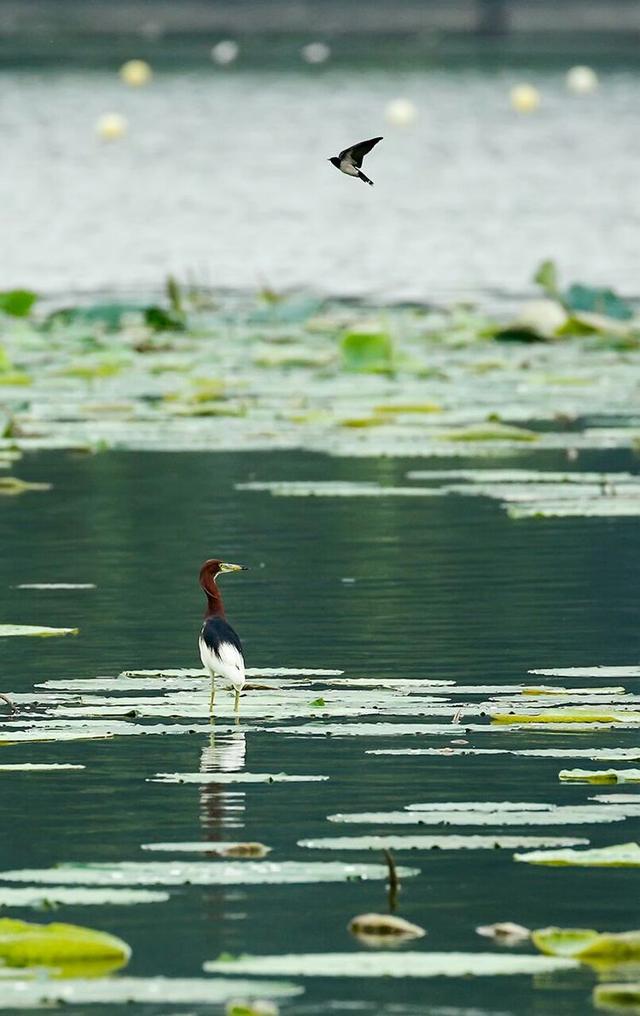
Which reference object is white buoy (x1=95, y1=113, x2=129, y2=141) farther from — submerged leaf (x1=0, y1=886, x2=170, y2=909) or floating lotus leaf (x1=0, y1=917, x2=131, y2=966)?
floating lotus leaf (x1=0, y1=917, x2=131, y2=966)

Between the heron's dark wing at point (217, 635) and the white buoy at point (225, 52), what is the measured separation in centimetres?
4729

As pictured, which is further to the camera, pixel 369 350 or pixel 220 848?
pixel 369 350

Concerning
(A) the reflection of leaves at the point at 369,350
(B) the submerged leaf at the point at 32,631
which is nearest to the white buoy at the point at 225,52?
(A) the reflection of leaves at the point at 369,350

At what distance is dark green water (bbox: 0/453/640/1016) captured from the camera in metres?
4.17

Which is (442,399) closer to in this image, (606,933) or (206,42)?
(606,933)

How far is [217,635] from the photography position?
225 inches

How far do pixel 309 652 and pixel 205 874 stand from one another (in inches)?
86.8

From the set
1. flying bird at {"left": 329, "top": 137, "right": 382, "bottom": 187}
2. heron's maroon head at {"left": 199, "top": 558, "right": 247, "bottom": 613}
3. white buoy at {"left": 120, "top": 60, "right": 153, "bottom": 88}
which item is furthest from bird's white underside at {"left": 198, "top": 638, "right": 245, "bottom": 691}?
white buoy at {"left": 120, "top": 60, "right": 153, "bottom": 88}

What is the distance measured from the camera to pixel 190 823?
4.86 m

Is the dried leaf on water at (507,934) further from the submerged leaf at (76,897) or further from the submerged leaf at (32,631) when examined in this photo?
the submerged leaf at (32,631)

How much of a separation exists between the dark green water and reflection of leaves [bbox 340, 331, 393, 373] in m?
2.61

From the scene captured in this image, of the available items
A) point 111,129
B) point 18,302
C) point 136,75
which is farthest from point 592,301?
point 136,75

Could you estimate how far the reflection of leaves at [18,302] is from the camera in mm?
15312

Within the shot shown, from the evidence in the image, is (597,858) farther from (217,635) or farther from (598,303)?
(598,303)
